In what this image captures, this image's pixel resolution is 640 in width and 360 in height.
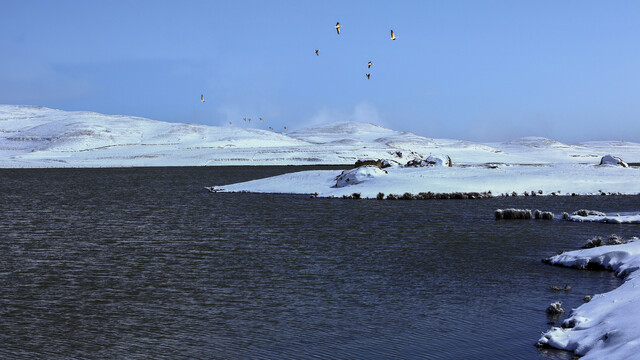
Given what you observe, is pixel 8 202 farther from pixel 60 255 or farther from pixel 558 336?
pixel 558 336

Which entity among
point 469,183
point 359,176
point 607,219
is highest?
point 359,176

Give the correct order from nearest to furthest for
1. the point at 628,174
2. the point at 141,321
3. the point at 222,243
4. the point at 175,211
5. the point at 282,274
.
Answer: the point at 141,321 < the point at 282,274 < the point at 222,243 < the point at 175,211 < the point at 628,174

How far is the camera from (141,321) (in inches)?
606

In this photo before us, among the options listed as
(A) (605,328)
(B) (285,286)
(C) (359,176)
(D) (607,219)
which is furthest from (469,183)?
(A) (605,328)

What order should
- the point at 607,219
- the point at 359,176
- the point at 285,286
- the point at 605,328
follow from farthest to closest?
the point at 359,176
the point at 607,219
the point at 285,286
the point at 605,328

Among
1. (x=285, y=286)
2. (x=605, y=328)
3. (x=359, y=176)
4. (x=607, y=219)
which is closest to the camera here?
(x=605, y=328)

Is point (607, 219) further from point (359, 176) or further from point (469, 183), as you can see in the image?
point (359, 176)

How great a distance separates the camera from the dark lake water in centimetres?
1365

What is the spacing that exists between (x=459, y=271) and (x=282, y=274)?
5681 mm

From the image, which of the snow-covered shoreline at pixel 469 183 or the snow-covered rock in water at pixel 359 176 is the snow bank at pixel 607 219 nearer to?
the snow-covered shoreline at pixel 469 183

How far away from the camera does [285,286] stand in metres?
19.2

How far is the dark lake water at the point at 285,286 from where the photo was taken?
1365 cm

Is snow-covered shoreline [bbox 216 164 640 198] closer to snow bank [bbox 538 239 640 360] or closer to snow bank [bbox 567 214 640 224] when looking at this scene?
snow bank [bbox 567 214 640 224]

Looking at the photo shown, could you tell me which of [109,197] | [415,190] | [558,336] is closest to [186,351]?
[558,336]
